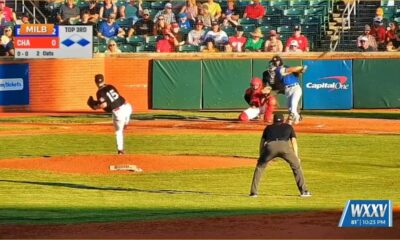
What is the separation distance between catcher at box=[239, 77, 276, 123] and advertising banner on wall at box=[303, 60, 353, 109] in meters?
4.88

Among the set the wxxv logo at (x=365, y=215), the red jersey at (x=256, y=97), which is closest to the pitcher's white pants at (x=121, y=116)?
the red jersey at (x=256, y=97)

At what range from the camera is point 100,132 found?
3331 cm

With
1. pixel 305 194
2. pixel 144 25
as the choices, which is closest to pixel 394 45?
pixel 144 25

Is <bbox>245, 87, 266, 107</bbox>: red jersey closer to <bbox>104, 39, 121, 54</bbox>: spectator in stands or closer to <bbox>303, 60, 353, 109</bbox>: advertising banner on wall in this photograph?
<bbox>303, 60, 353, 109</bbox>: advertising banner on wall

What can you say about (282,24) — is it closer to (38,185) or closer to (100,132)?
(100,132)

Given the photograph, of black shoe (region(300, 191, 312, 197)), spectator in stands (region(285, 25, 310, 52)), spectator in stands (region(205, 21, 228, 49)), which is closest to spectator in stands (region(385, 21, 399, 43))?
spectator in stands (region(285, 25, 310, 52))

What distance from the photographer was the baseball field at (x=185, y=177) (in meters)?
16.8

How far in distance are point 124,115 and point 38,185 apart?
11.7 feet

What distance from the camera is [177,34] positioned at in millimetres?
39375

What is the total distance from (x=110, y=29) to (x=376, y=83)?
9101mm

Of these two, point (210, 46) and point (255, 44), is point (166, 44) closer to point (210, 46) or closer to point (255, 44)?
point (210, 46)

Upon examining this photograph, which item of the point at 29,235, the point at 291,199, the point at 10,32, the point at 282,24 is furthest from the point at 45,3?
the point at 29,235

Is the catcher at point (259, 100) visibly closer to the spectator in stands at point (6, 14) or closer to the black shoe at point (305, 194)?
the spectator in stands at point (6, 14)
